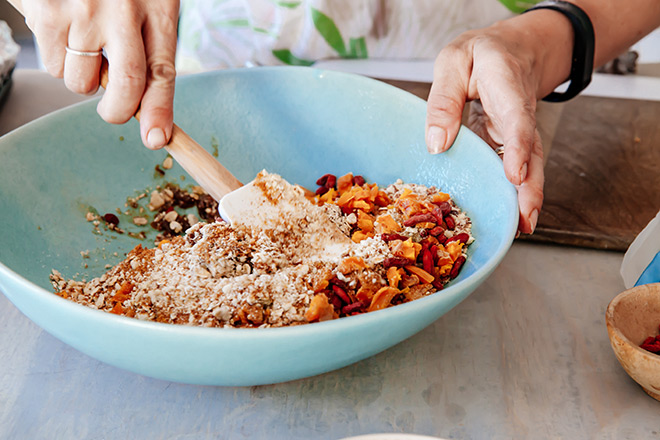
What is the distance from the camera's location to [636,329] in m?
0.71

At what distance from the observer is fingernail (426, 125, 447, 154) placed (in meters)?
0.89

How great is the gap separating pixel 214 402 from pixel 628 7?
117cm

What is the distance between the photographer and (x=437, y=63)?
39.4 inches

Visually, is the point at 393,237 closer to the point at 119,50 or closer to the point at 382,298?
the point at 382,298

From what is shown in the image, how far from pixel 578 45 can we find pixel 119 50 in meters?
0.91

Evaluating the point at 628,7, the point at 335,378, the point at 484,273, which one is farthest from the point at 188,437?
the point at 628,7

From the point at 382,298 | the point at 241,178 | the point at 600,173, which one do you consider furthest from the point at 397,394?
the point at 600,173

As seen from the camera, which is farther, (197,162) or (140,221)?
(140,221)

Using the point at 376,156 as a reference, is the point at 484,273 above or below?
above

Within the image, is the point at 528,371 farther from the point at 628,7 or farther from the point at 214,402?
the point at 628,7

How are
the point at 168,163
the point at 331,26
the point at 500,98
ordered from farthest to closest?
the point at 331,26 < the point at 168,163 < the point at 500,98

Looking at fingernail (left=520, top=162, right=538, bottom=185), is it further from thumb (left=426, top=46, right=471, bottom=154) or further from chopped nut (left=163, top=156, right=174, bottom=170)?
chopped nut (left=163, top=156, right=174, bottom=170)

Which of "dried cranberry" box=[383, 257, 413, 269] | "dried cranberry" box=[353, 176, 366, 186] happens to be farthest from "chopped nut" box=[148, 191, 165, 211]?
"dried cranberry" box=[383, 257, 413, 269]

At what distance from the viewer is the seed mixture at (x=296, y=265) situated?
662mm
